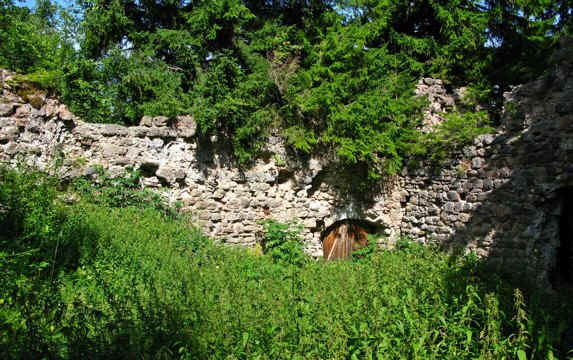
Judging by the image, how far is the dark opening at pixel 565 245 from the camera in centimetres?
610

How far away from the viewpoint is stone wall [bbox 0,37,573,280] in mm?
5793

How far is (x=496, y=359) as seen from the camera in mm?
2852

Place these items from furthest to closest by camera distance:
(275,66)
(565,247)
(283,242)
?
(275,66), (283,242), (565,247)

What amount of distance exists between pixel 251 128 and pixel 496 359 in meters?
5.56

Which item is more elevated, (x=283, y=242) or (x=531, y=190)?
(x=531, y=190)

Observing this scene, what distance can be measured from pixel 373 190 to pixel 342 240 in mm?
1413

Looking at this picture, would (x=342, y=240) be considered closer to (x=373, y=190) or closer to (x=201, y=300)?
(x=373, y=190)

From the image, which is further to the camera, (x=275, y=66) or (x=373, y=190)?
(x=373, y=190)

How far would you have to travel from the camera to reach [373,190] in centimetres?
852

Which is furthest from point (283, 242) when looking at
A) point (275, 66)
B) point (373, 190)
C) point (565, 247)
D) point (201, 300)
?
point (565, 247)

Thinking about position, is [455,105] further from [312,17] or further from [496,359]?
[496,359]

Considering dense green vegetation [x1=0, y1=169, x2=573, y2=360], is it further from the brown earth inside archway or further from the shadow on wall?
the brown earth inside archway

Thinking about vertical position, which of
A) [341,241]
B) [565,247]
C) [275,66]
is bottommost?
[341,241]

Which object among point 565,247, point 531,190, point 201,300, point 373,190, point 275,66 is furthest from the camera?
point 373,190
